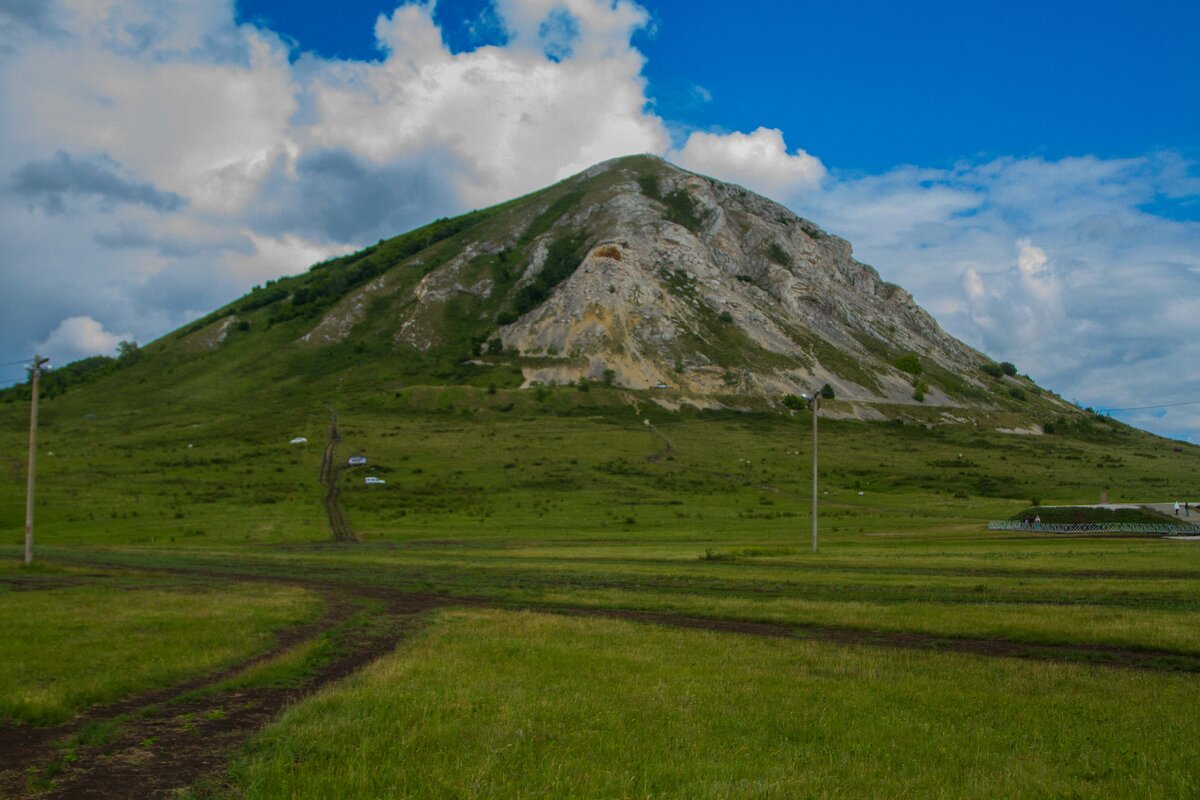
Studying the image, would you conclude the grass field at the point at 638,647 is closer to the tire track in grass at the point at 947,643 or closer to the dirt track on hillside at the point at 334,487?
the tire track in grass at the point at 947,643

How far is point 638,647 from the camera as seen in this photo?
22328 millimetres

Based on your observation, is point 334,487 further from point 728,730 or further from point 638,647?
point 728,730

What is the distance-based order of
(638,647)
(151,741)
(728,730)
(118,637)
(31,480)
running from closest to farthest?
(728,730) → (151,741) → (638,647) → (118,637) → (31,480)

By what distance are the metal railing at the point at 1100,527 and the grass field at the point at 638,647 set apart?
4.94 m

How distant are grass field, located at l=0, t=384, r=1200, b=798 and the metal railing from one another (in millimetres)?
4941

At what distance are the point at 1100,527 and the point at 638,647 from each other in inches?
2558

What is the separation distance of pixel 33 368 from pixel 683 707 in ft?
→ 158

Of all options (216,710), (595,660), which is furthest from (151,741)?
(595,660)

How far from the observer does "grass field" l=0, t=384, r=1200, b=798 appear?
38.8ft

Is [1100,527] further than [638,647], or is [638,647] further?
[1100,527]

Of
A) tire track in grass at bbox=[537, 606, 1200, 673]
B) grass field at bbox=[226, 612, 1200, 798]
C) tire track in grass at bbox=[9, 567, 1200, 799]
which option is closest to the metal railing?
tire track in grass at bbox=[537, 606, 1200, 673]

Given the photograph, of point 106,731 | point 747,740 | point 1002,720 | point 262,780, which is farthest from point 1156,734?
point 106,731

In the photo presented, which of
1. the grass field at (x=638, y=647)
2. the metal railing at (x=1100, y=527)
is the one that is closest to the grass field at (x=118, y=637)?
the grass field at (x=638, y=647)

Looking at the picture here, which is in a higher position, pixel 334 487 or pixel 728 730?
pixel 728 730
